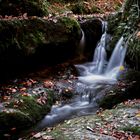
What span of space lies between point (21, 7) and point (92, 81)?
3.18 metres

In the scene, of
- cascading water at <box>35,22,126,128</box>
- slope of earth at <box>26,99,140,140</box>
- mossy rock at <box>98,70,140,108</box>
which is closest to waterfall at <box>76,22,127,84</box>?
cascading water at <box>35,22,126,128</box>

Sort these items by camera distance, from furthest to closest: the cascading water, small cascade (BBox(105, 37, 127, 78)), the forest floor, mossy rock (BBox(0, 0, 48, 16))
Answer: mossy rock (BBox(0, 0, 48, 16)) < small cascade (BBox(105, 37, 127, 78)) < the cascading water < the forest floor

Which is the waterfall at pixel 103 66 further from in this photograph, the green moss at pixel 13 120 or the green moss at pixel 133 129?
the green moss at pixel 133 129

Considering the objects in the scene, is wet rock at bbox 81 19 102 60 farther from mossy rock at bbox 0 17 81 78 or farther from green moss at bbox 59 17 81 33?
green moss at bbox 59 17 81 33

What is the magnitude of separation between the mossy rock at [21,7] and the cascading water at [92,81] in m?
1.77

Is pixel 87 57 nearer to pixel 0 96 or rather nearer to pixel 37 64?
pixel 37 64

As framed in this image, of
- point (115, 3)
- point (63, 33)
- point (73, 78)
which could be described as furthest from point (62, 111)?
point (115, 3)

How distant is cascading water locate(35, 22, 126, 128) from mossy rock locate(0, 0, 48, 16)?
1.77 metres

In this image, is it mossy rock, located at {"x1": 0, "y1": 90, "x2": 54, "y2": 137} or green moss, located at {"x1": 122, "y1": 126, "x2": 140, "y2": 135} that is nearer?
green moss, located at {"x1": 122, "y1": 126, "x2": 140, "y2": 135}

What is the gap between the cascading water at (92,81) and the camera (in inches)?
309

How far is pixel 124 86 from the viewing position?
8742 millimetres

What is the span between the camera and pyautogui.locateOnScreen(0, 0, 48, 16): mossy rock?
33.9 ft

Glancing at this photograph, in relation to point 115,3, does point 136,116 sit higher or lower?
lower

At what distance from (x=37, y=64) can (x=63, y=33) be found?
4.02 ft
